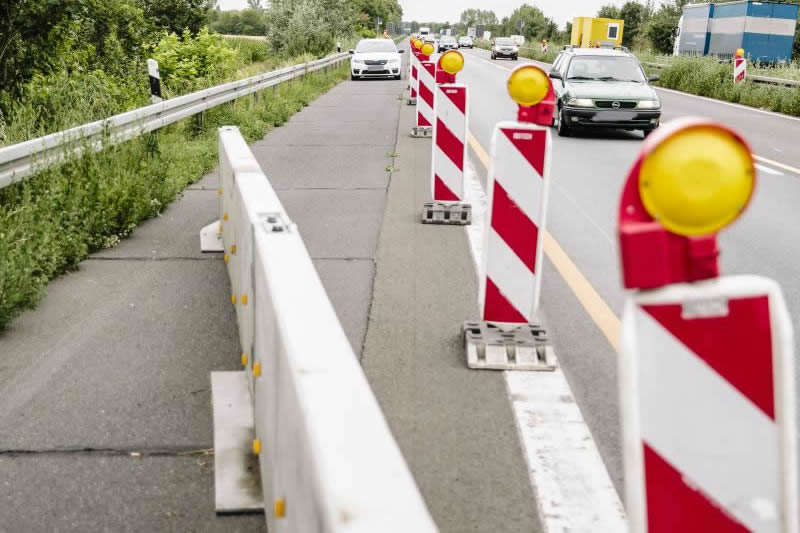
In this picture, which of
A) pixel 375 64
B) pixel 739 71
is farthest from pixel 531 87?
pixel 375 64

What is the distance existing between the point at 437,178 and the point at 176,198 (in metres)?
2.85

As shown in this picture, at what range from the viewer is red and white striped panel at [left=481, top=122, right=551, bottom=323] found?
16.8 ft

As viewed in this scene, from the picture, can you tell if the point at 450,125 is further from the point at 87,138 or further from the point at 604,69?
the point at 604,69

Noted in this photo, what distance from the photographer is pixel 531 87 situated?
16.7 feet

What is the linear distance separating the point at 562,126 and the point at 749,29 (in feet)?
88.8

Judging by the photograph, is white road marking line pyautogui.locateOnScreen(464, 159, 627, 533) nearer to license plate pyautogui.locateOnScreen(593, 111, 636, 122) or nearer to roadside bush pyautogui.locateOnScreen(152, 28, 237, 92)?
license plate pyautogui.locateOnScreen(593, 111, 636, 122)

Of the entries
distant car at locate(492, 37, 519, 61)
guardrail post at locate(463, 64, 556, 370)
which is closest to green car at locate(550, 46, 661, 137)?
guardrail post at locate(463, 64, 556, 370)

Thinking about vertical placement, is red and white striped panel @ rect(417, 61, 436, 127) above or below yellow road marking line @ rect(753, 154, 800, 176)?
above

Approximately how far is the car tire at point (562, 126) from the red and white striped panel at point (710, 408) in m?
15.2

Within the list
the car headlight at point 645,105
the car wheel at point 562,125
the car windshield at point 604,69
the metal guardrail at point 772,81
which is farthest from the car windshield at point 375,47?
the car headlight at point 645,105

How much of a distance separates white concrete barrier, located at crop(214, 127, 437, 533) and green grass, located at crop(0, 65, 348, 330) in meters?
2.60

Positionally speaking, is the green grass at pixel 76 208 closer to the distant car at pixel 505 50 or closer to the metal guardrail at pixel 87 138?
the metal guardrail at pixel 87 138

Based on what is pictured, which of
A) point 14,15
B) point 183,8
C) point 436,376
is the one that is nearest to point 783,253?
point 436,376

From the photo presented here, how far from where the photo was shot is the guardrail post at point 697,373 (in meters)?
1.74
